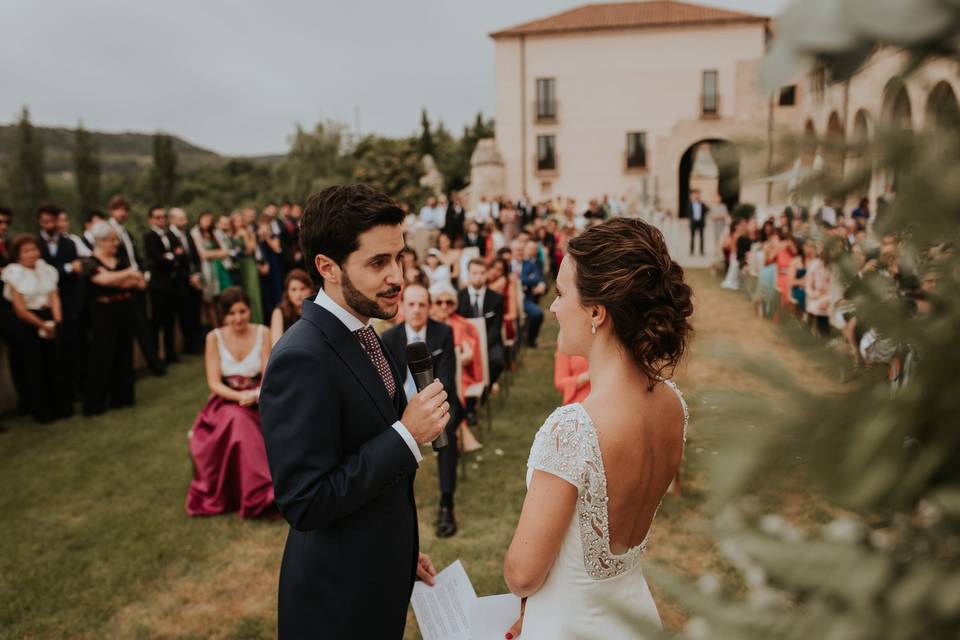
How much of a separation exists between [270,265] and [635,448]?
11.1 meters

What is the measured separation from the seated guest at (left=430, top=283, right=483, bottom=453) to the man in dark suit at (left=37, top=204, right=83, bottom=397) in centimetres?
483

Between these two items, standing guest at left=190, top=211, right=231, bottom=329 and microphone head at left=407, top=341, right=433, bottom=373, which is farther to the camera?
standing guest at left=190, top=211, right=231, bottom=329

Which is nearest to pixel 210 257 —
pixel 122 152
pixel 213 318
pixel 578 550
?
pixel 213 318

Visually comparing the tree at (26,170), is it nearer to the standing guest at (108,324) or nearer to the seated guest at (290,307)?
the standing guest at (108,324)

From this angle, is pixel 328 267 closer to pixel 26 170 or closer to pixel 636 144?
pixel 636 144

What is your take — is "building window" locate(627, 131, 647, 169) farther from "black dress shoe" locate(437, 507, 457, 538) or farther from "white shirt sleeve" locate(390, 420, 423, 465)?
"white shirt sleeve" locate(390, 420, 423, 465)

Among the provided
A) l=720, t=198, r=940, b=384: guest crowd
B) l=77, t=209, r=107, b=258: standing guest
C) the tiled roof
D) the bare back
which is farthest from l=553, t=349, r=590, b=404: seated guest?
the tiled roof

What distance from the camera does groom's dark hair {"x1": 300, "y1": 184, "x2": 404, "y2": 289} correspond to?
216 cm

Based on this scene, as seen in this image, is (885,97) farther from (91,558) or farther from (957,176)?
(91,558)

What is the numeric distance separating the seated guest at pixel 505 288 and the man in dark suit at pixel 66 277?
5.04 meters

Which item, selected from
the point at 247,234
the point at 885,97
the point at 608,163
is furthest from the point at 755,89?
the point at 608,163

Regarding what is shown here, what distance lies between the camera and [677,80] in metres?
37.4

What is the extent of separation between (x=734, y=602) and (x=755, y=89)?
0.38m

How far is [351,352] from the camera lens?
2160 mm
